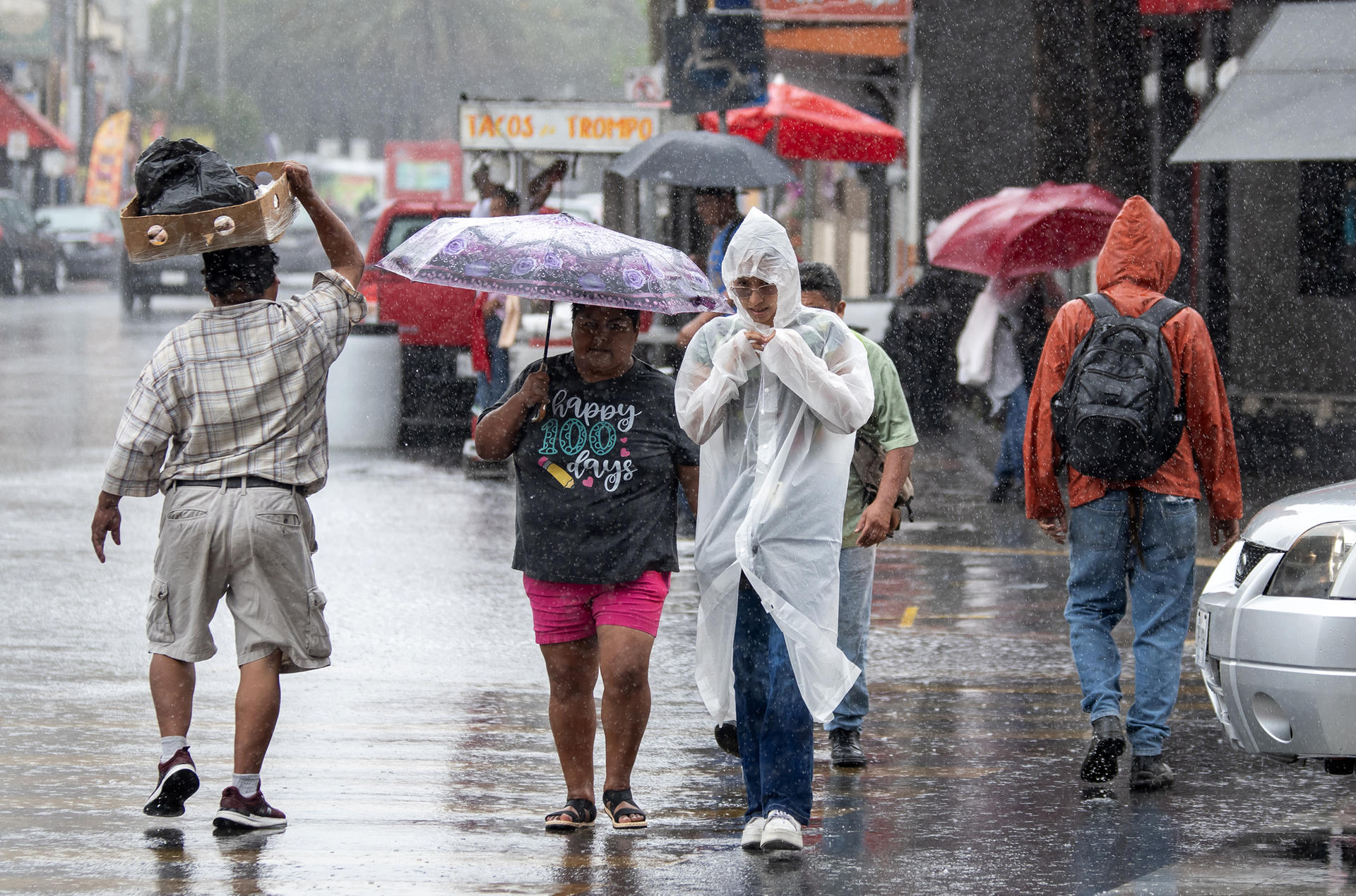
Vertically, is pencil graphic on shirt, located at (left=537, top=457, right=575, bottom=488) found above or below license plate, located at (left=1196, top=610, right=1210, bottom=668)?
above

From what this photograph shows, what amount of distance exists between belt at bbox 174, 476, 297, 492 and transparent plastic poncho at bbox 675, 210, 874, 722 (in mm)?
1173

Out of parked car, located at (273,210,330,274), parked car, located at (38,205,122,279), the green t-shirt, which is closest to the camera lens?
the green t-shirt

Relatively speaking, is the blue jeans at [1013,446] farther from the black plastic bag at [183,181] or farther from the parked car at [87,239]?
the parked car at [87,239]

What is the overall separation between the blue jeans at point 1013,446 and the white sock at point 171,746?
8504 mm

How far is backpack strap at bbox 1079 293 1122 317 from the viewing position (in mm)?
6289

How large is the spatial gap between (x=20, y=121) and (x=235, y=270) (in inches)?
1974

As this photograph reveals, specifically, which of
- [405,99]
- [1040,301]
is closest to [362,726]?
[1040,301]

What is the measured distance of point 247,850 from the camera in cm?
527

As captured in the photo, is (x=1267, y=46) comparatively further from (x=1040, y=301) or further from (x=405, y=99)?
(x=405, y=99)

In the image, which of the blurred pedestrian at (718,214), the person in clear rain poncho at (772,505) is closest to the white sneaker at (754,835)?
the person in clear rain poncho at (772,505)

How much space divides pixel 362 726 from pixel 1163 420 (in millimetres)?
2927

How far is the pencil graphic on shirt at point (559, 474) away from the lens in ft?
18.2

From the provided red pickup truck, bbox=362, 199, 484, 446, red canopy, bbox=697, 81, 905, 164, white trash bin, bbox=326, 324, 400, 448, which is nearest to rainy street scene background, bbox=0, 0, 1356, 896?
white trash bin, bbox=326, 324, 400, 448

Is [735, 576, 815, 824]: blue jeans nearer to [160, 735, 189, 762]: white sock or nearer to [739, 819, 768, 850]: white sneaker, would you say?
[739, 819, 768, 850]: white sneaker
